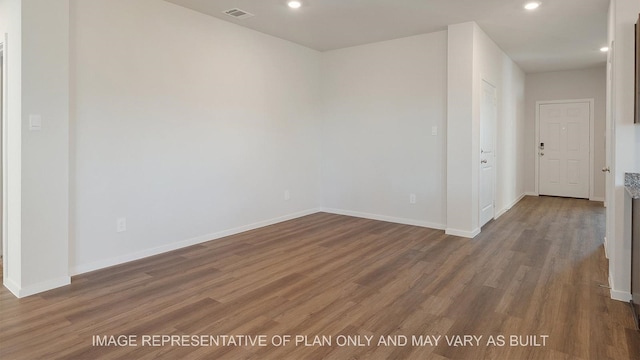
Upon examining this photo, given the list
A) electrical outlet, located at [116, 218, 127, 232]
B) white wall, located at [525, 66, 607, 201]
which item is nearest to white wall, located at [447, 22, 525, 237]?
white wall, located at [525, 66, 607, 201]

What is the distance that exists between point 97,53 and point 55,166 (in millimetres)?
1040

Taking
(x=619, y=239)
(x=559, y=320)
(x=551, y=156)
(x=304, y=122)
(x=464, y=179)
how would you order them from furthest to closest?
(x=551, y=156) < (x=304, y=122) < (x=464, y=179) < (x=619, y=239) < (x=559, y=320)

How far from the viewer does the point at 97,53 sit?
317cm

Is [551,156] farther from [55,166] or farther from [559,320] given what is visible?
[55,166]

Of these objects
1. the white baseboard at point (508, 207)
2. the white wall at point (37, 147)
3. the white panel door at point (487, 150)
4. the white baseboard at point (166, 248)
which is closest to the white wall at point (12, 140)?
the white wall at point (37, 147)

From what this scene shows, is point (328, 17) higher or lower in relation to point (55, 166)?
higher

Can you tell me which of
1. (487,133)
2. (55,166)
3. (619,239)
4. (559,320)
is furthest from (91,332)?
(487,133)

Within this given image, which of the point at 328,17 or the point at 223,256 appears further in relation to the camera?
the point at 328,17

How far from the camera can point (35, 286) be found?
273cm

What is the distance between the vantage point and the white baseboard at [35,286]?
8.78ft

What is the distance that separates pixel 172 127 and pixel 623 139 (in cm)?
380

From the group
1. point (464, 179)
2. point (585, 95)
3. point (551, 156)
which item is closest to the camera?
point (464, 179)

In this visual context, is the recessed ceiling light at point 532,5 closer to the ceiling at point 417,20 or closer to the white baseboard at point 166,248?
the ceiling at point 417,20

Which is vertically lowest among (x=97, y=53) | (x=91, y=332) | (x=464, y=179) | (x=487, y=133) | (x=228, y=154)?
(x=91, y=332)
